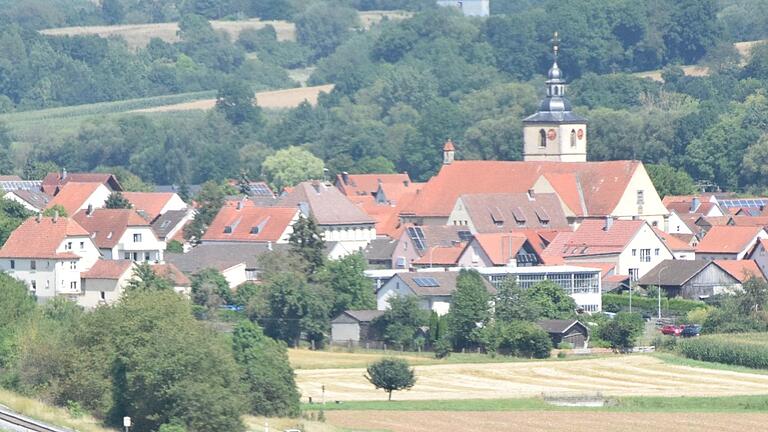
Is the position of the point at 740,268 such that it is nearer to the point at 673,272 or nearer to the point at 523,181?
the point at 673,272

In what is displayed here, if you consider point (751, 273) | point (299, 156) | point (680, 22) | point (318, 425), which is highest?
point (680, 22)

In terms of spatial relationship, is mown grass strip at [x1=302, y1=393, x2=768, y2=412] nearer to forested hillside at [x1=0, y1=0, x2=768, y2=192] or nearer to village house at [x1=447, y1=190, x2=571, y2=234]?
village house at [x1=447, y1=190, x2=571, y2=234]

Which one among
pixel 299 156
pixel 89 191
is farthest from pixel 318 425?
pixel 299 156

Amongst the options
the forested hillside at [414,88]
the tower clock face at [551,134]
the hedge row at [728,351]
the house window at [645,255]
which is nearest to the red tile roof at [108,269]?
the house window at [645,255]

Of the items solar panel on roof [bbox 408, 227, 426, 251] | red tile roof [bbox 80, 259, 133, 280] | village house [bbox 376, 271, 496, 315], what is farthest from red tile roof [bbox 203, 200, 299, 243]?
village house [bbox 376, 271, 496, 315]

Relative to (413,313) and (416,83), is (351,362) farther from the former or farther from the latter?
(416,83)
